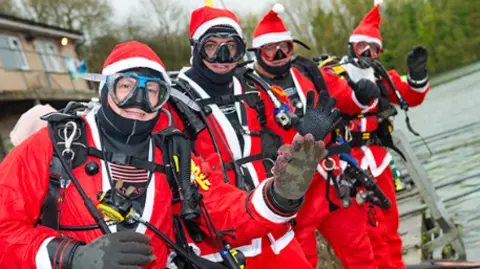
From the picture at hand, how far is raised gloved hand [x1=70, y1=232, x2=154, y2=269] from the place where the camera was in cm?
199

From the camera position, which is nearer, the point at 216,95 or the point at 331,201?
the point at 216,95

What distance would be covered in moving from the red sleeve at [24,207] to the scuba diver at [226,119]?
0.97 meters

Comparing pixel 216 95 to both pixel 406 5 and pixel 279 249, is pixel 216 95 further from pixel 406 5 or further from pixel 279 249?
pixel 406 5

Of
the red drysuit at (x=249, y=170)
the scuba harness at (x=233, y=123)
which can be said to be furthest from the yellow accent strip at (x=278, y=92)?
the red drysuit at (x=249, y=170)

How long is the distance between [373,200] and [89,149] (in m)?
2.57

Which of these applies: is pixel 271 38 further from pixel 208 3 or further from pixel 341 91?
pixel 341 91

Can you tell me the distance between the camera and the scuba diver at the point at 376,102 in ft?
14.6

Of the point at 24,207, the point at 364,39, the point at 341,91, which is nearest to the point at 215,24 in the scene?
the point at 341,91

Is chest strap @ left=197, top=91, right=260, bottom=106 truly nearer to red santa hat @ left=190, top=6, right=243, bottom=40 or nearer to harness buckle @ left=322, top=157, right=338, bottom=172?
red santa hat @ left=190, top=6, right=243, bottom=40

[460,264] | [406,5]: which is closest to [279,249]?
[460,264]

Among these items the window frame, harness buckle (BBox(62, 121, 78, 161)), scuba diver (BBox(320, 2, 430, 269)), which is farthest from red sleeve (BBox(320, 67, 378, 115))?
the window frame

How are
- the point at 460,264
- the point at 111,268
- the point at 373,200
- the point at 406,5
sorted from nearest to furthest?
1. the point at 111,268
2. the point at 373,200
3. the point at 460,264
4. the point at 406,5

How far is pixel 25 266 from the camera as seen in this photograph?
2080 mm

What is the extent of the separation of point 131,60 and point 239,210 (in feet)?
2.94
